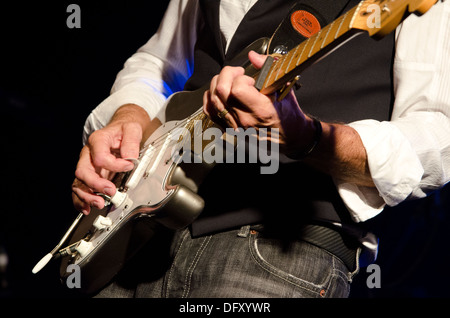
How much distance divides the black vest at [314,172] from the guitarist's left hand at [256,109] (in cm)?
17

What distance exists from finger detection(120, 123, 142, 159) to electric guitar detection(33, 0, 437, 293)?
3 cm

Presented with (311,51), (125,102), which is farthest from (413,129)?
(125,102)

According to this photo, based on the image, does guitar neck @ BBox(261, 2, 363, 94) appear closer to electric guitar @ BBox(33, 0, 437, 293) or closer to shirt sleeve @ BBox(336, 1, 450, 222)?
electric guitar @ BBox(33, 0, 437, 293)

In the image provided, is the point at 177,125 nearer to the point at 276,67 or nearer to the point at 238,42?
the point at 238,42

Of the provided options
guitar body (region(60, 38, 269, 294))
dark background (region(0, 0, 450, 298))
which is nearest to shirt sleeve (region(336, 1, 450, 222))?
guitar body (region(60, 38, 269, 294))

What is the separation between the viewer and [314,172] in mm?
930

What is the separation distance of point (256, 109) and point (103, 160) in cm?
54

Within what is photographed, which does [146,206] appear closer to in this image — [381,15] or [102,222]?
[102,222]

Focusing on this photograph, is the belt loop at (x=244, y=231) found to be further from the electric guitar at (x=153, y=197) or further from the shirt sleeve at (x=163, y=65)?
the shirt sleeve at (x=163, y=65)

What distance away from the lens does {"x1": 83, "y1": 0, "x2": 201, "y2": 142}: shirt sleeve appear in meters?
1.41

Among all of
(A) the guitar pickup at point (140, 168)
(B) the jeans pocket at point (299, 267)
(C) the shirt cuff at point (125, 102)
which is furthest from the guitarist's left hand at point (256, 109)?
(C) the shirt cuff at point (125, 102)

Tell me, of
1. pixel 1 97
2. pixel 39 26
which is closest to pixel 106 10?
pixel 39 26

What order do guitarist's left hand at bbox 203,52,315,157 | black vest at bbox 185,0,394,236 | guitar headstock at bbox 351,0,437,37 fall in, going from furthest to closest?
1. black vest at bbox 185,0,394,236
2. guitarist's left hand at bbox 203,52,315,157
3. guitar headstock at bbox 351,0,437,37

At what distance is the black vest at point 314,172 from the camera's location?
35.7 inches
